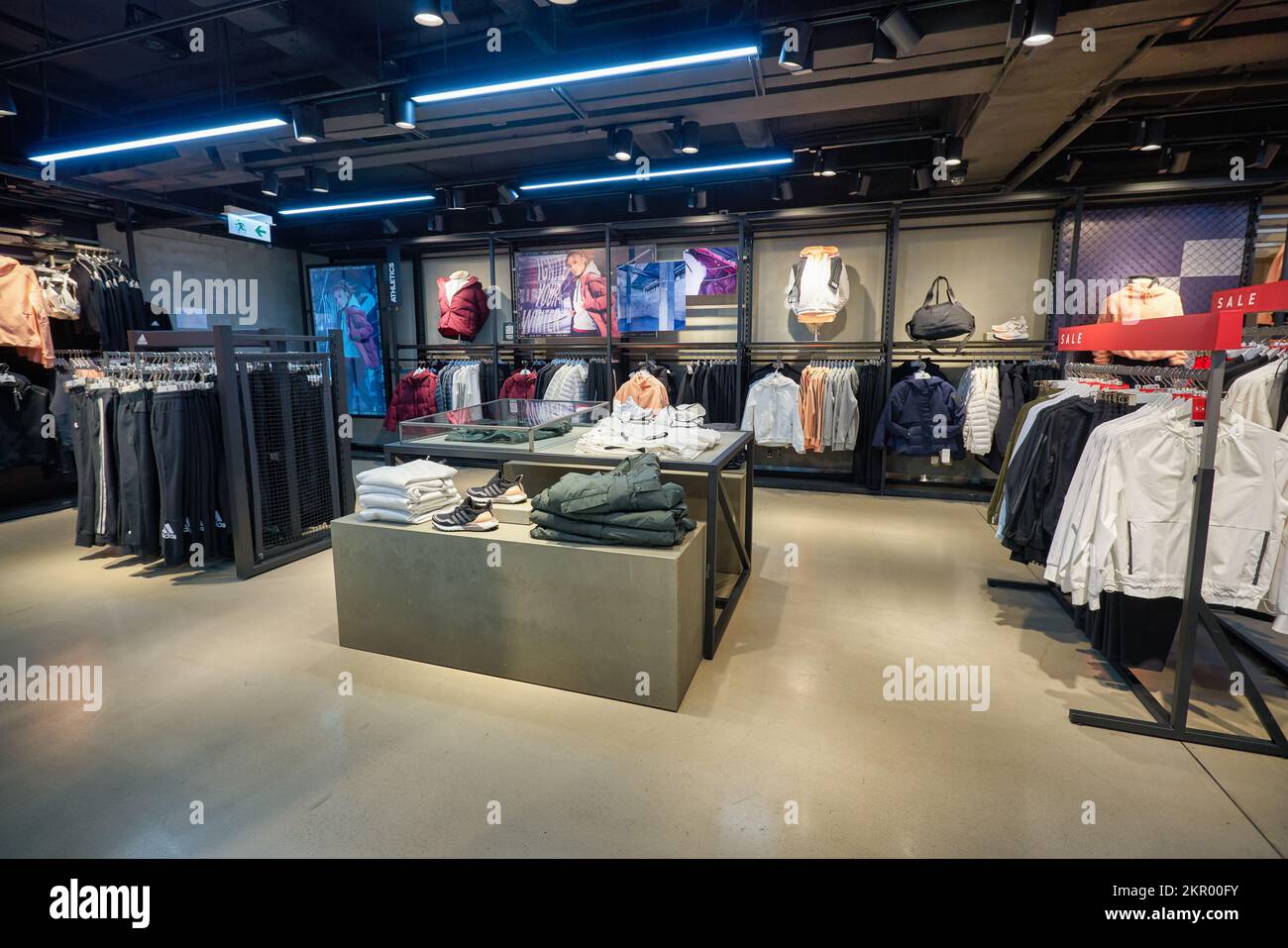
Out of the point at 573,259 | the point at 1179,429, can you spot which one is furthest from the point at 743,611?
the point at 573,259

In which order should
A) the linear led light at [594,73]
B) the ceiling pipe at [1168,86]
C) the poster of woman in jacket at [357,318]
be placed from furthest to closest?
the poster of woman in jacket at [357,318], the ceiling pipe at [1168,86], the linear led light at [594,73]

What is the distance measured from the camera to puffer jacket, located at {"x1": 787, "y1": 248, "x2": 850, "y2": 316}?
6152mm

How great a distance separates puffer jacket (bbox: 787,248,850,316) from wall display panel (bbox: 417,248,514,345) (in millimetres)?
3561

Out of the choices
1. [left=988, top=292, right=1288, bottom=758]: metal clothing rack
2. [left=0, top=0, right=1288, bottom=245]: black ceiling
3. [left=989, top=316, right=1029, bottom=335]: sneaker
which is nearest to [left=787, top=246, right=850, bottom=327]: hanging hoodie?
[left=0, top=0, right=1288, bottom=245]: black ceiling

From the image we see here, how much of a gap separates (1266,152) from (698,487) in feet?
17.6

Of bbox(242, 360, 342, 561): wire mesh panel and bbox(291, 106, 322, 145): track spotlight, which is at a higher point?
bbox(291, 106, 322, 145): track spotlight

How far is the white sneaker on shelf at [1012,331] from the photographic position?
5.83 m

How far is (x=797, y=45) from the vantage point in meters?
3.23

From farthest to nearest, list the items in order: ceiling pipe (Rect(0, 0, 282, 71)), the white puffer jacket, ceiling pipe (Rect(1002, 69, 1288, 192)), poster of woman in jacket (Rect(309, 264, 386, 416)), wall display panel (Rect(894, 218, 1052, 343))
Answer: poster of woman in jacket (Rect(309, 264, 386, 416)) → wall display panel (Rect(894, 218, 1052, 343)) → the white puffer jacket → ceiling pipe (Rect(1002, 69, 1288, 192)) → ceiling pipe (Rect(0, 0, 282, 71))

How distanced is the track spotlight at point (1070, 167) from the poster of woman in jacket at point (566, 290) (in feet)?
12.7

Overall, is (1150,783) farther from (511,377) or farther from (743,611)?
(511,377)

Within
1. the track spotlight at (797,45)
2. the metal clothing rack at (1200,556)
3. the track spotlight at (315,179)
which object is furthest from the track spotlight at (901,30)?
the track spotlight at (315,179)

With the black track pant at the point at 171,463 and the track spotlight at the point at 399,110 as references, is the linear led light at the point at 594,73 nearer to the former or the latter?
the track spotlight at the point at 399,110

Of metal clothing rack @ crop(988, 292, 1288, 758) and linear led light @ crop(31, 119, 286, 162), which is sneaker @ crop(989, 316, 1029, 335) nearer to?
metal clothing rack @ crop(988, 292, 1288, 758)
